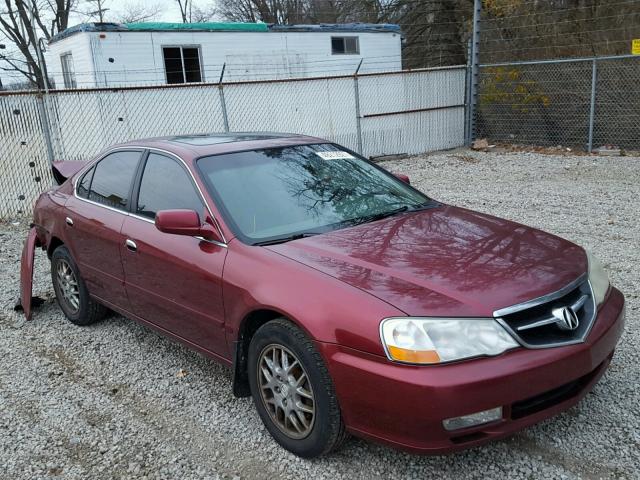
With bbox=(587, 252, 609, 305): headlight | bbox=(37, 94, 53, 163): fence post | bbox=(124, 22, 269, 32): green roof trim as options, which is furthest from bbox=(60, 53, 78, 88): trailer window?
bbox=(587, 252, 609, 305): headlight

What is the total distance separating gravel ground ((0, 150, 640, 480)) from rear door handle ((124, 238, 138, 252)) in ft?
2.83

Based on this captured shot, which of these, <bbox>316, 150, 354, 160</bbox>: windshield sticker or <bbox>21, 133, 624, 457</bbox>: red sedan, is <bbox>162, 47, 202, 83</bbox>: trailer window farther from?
<bbox>316, 150, 354, 160</bbox>: windshield sticker

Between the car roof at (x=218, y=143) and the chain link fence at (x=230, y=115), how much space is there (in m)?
5.44

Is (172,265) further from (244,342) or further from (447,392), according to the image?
(447,392)

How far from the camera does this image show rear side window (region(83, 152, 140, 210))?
4.15 meters

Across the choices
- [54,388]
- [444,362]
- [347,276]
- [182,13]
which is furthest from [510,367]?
[182,13]

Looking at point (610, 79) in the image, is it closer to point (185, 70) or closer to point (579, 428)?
point (185, 70)

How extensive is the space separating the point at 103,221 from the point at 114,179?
13.9 inches

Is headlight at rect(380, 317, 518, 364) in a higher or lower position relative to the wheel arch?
higher

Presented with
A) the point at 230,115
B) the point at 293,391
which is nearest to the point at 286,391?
the point at 293,391

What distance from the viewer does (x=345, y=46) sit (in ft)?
57.5

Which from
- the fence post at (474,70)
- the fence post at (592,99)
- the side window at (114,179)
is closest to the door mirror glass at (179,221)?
the side window at (114,179)

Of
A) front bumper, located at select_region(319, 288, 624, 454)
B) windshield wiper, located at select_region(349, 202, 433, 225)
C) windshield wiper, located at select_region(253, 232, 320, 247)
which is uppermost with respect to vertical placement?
windshield wiper, located at select_region(253, 232, 320, 247)

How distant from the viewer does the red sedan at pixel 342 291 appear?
7.92ft
